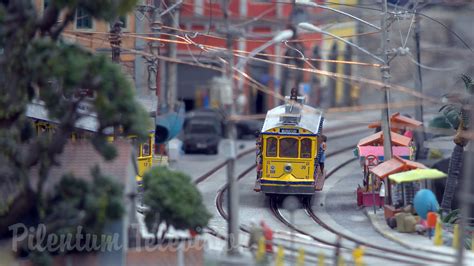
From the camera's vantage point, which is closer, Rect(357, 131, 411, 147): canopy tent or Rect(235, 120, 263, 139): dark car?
Rect(357, 131, 411, 147): canopy tent

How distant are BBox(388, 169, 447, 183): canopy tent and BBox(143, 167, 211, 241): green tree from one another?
719 centimetres

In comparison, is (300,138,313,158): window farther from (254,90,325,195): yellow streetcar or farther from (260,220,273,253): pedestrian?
(260,220,273,253): pedestrian

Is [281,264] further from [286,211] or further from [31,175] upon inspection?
[286,211]

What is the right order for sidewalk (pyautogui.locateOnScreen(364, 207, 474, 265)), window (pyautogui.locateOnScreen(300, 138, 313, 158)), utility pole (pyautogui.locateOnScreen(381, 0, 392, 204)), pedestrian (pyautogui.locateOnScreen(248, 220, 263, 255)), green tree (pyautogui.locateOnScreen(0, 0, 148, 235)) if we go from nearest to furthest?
1. green tree (pyautogui.locateOnScreen(0, 0, 148, 235))
2. pedestrian (pyautogui.locateOnScreen(248, 220, 263, 255))
3. sidewalk (pyautogui.locateOnScreen(364, 207, 474, 265))
4. utility pole (pyautogui.locateOnScreen(381, 0, 392, 204))
5. window (pyautogui.locateOnScreen(300, 138, 313, 158))

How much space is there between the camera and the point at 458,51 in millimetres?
63500

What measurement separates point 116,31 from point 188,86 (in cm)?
3083

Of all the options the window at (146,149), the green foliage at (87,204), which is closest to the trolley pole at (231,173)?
the green foliage at (87,204)

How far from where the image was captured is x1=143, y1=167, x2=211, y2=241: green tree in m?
25.5

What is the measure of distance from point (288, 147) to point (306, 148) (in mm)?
662

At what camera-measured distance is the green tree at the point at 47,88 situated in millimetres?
24172

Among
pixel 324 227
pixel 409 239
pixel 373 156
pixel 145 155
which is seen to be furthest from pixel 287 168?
pixel 409 239

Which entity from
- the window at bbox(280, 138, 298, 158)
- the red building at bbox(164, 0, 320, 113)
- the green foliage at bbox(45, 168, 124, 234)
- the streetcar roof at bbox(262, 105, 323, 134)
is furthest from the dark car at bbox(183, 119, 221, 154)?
the green foliage at bbox(45, 168, 124, 234)

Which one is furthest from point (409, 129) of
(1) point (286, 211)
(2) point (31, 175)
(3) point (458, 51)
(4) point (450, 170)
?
(3) point (458, 51)

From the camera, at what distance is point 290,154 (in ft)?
116
